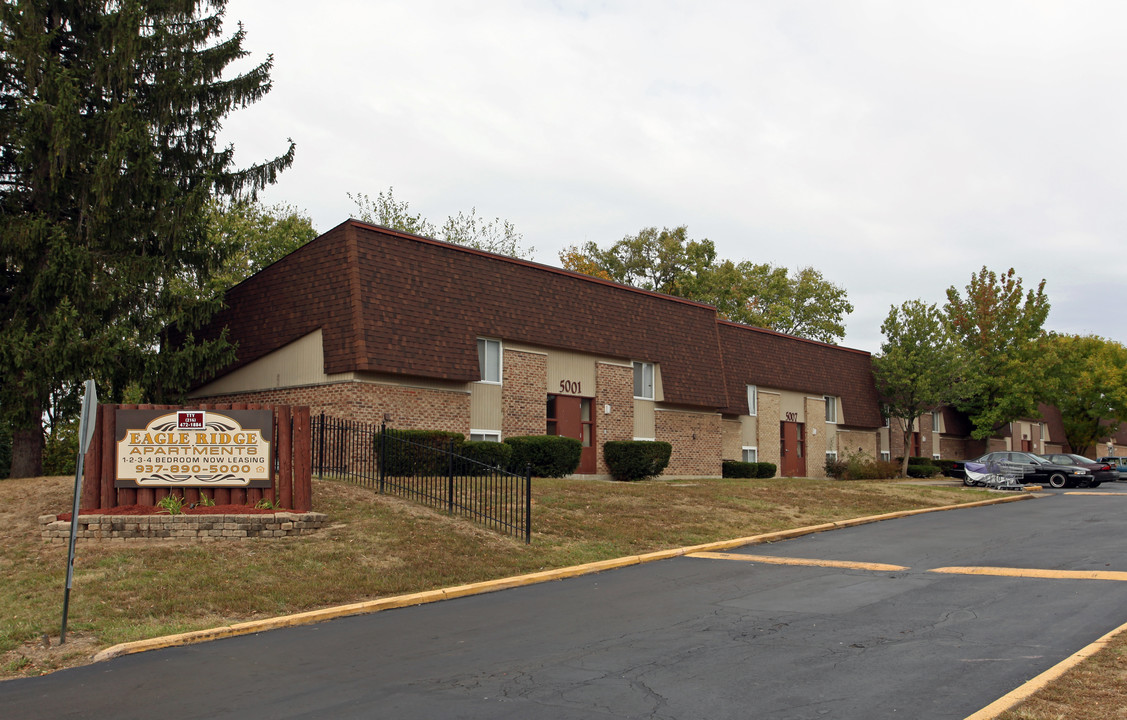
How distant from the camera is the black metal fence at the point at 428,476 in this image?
15.9 metres

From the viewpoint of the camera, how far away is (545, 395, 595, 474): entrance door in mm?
28328

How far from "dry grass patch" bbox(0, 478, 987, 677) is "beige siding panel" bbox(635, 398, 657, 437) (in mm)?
11336

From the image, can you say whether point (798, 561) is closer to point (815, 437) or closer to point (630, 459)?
point (630, 459)

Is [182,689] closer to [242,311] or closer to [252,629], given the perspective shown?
[252,629]

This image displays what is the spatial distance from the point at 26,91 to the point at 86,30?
216 centimetres

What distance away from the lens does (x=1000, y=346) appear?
2050 inches

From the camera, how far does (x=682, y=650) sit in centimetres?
864

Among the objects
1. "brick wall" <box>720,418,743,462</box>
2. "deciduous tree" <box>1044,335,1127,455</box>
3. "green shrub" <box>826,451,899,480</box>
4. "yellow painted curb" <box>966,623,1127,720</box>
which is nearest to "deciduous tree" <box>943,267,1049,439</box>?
"deciduous tree" <box>1044,335,1127,455</box>

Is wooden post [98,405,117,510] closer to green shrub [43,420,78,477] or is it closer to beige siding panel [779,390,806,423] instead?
green shrub [43,420,78,477]

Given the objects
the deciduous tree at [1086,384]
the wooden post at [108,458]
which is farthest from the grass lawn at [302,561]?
the deciduous tree at [1086,384]

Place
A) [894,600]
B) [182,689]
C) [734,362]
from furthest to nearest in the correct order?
1. [734,362]
2. [894,600]
3. [182,689]

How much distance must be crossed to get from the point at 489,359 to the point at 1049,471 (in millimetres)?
24322

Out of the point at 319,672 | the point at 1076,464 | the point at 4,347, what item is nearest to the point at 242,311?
the point at 4,347

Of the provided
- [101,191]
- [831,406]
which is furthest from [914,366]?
[101,191]
